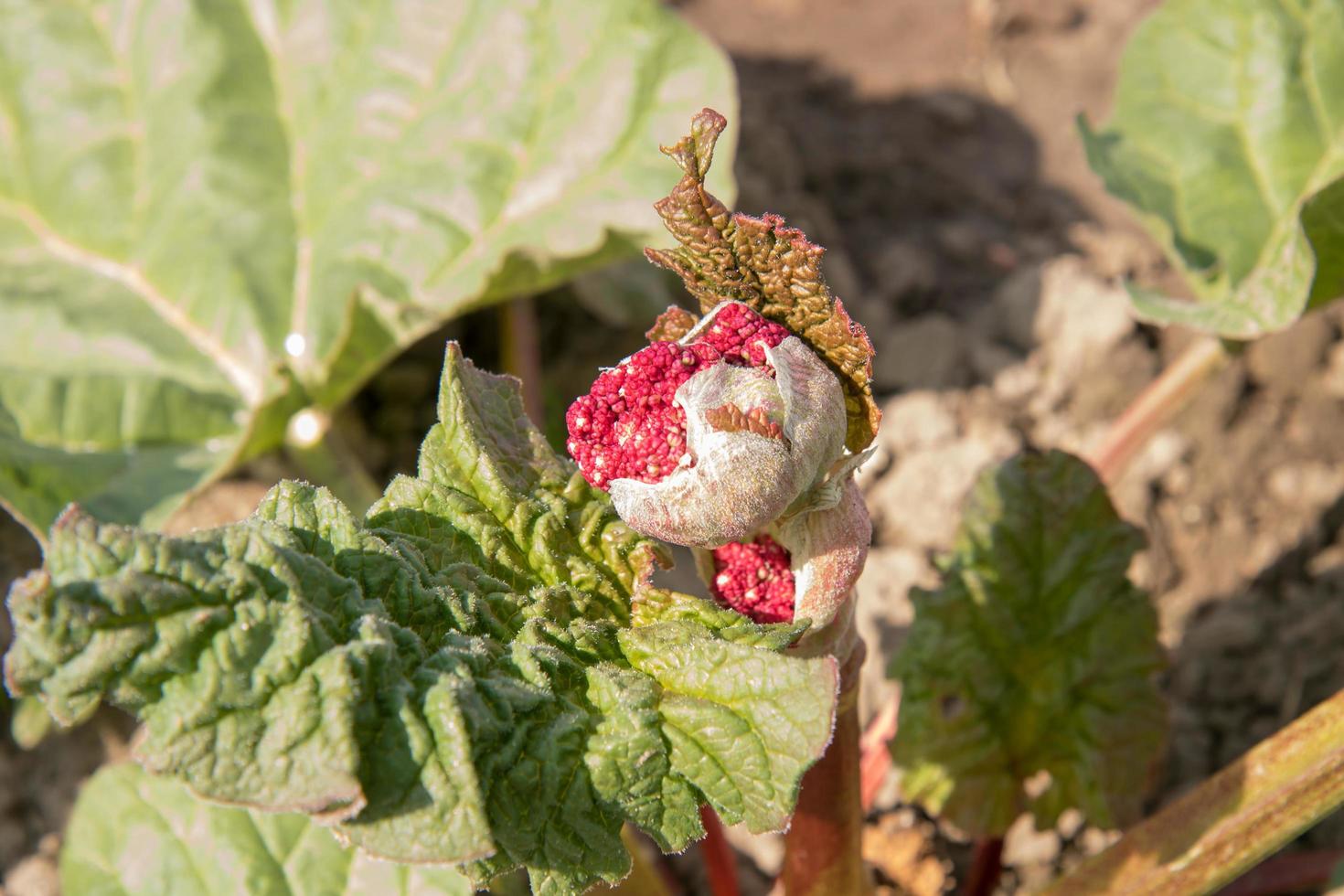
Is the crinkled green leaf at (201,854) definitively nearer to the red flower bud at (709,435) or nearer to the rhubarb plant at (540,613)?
Answer: the rhubarb plant at (540,613)

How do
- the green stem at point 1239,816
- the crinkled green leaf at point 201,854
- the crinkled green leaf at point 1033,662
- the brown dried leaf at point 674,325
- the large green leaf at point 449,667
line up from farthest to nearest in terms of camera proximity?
the crinkled green leaf at point 1033,662
the crinkled green leaf at point 201,854
the green stem at point 1239,816
the brown dried leaf at point 674,325
the large green leaf at point 449,667

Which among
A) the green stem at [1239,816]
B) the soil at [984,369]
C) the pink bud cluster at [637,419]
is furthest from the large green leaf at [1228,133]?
the pink bud cluster at [637,419]

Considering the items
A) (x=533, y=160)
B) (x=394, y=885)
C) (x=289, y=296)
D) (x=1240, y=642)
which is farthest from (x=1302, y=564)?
(x=289, y=296)

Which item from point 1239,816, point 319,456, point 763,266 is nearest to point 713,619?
point 763,266

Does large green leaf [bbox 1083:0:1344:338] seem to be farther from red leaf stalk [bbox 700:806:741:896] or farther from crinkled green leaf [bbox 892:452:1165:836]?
red leaf stalk [bbox 700:806:741:896]

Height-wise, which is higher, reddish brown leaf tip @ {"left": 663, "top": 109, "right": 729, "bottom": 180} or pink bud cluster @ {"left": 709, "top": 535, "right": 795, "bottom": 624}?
reddish brown leaf tip @ {"left": 663, "top": 109, "right": 729, "bottom": 180}

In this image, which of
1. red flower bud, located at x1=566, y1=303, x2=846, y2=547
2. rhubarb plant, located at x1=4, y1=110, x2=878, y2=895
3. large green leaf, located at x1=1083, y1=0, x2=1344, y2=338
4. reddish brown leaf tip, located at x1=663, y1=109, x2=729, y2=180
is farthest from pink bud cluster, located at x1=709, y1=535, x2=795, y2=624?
large green leaf, located at x1=1083, y1=0, x2=1344, y2=338
